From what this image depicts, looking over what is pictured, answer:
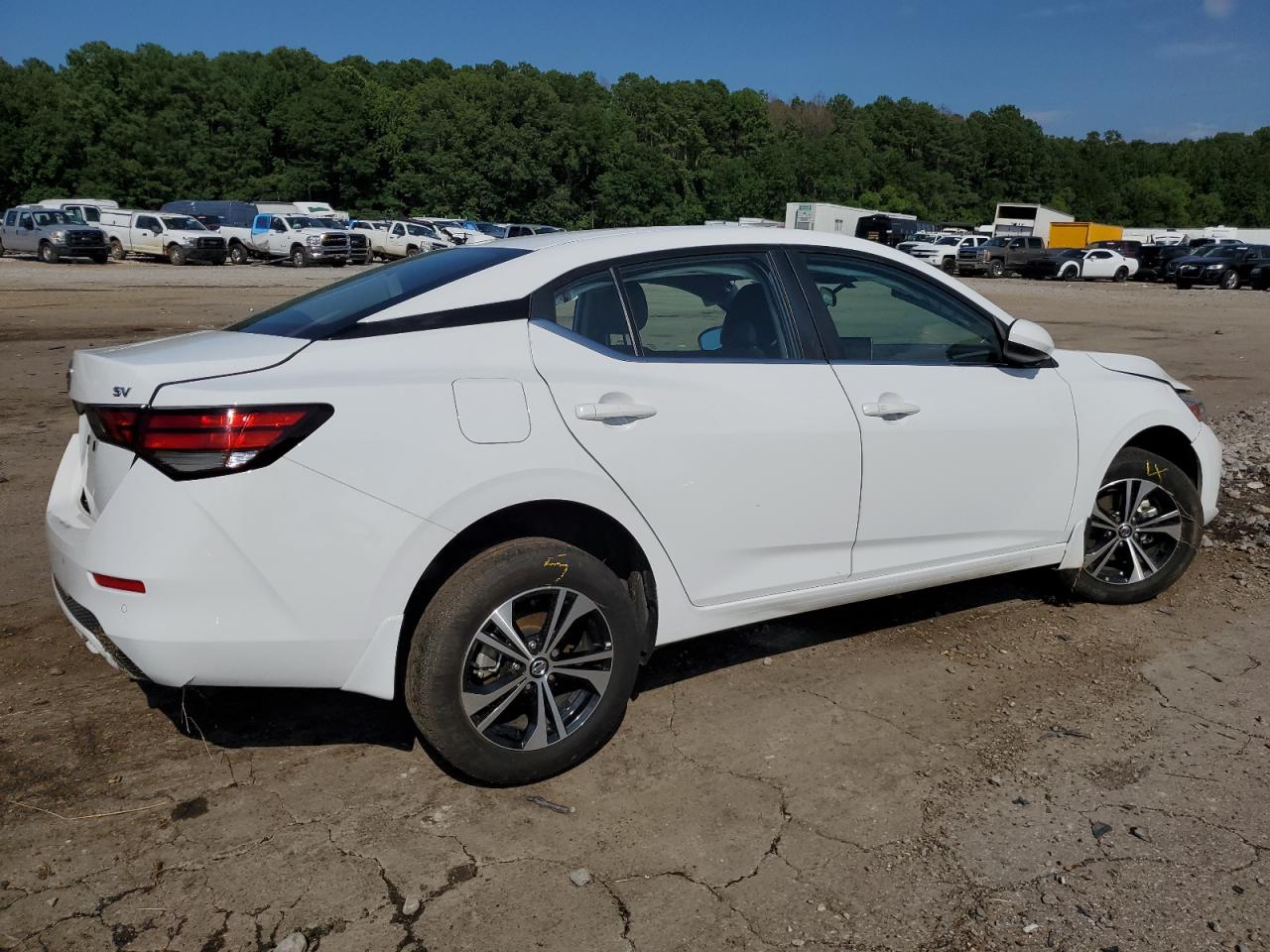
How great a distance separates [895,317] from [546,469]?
180cm

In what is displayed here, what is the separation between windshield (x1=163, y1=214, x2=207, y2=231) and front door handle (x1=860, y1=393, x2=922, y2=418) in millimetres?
38001

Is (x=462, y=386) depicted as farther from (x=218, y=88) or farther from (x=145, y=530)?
(x=218, y=88)

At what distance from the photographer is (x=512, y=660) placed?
125 inches

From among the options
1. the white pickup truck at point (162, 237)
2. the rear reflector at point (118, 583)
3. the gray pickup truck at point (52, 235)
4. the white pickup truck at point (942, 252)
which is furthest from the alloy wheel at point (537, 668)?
the white pickup truck at point (942, 252)

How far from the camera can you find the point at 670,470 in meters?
3.37

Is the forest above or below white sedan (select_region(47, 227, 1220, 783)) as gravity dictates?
above

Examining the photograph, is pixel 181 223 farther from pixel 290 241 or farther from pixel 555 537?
pixel 555 537

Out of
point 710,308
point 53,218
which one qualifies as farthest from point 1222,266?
point 53,218

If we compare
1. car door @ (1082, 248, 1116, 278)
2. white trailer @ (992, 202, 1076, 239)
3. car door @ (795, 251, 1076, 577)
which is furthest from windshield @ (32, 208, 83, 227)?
white trailer @ (992, 202, 1076, 239)

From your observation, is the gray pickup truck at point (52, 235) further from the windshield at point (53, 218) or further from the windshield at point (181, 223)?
the windshield at point (181, 223)

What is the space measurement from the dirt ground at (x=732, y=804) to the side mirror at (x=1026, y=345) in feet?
3.94

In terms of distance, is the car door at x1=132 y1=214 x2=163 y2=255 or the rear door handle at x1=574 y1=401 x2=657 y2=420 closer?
the rear door handle at x1=574 y1=401 x2=657 y2=420

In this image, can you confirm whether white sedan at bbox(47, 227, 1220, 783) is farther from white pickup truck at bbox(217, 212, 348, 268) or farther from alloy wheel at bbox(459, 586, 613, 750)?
white pickup truck at bbox(217, 212, 348, 268)

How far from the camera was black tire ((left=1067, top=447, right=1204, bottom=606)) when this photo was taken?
4.69 m
